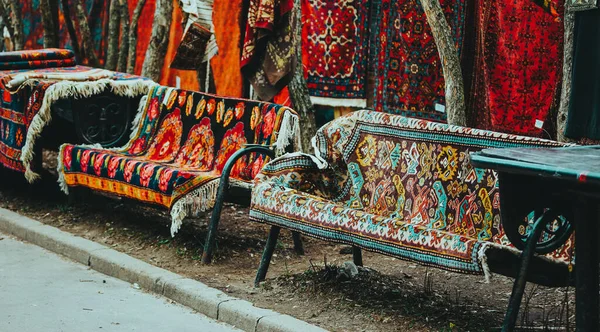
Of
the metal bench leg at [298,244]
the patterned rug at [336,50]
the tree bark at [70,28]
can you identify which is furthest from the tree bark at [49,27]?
the metal bench leg at [298,244]

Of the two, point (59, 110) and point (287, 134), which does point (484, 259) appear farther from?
point (59, 110)

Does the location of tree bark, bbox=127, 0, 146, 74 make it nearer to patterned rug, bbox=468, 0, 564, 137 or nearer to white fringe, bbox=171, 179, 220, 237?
patterned rug, bbox=468, 0, 564, 137

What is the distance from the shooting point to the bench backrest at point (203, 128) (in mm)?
7441

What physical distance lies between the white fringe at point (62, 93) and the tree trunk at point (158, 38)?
1449 mm

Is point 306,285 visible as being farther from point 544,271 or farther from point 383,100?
point 383,100

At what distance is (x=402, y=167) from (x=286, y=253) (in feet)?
5.11

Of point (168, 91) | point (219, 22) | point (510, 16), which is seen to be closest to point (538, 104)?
point (510, 16)

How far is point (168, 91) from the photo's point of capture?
8805 mm

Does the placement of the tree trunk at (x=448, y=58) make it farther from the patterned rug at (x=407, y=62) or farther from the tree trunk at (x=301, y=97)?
the patterned rug at (x=407, y=62)

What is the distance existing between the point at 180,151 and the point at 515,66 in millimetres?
3086

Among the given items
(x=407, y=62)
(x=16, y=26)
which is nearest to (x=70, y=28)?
(x=16, y=26)

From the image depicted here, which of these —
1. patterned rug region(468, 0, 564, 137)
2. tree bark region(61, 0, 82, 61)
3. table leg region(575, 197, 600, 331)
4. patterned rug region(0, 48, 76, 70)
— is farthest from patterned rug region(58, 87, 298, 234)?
tree bark region(61, 0, 82, 61)

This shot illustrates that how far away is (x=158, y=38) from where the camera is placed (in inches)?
412

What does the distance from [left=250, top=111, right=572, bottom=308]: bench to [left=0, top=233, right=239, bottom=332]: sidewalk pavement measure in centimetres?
76
